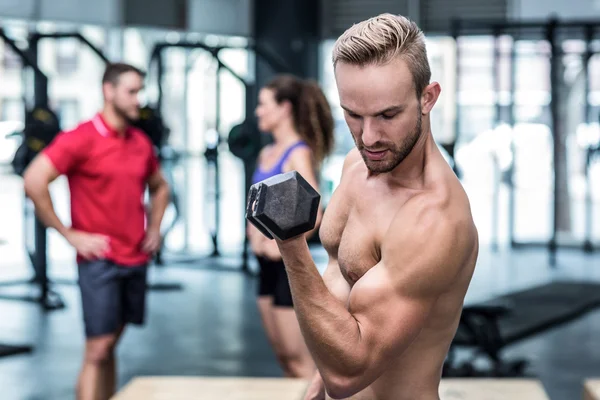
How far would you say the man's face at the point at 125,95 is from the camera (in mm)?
3164

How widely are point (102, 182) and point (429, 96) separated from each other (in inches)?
78.2

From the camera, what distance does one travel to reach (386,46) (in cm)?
123

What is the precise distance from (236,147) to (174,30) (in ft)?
8.72

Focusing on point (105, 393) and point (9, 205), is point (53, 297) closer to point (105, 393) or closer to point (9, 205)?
point (105, 393)

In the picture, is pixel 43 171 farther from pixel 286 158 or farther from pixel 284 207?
pixel 284 207

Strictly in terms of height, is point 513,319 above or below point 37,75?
below

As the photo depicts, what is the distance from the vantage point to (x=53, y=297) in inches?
251

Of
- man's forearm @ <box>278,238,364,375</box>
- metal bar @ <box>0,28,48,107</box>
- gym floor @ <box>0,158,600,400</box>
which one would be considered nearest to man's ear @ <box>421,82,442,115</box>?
man's forearm @ <box>278,238,364,375</box>

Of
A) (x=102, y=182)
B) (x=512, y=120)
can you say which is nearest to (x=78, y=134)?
(x=102, y=182)

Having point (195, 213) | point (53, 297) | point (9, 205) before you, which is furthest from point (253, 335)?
point (9, 205)

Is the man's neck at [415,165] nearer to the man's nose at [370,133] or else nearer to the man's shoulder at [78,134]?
the man's nose at [370,133]

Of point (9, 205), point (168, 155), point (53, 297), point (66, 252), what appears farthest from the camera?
point (9, 205)

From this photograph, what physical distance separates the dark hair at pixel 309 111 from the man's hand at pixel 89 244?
0.89 metres

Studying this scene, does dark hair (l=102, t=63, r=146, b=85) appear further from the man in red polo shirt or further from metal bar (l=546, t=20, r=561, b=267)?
metal bar (l=546, t=20, r=561, b=267)
